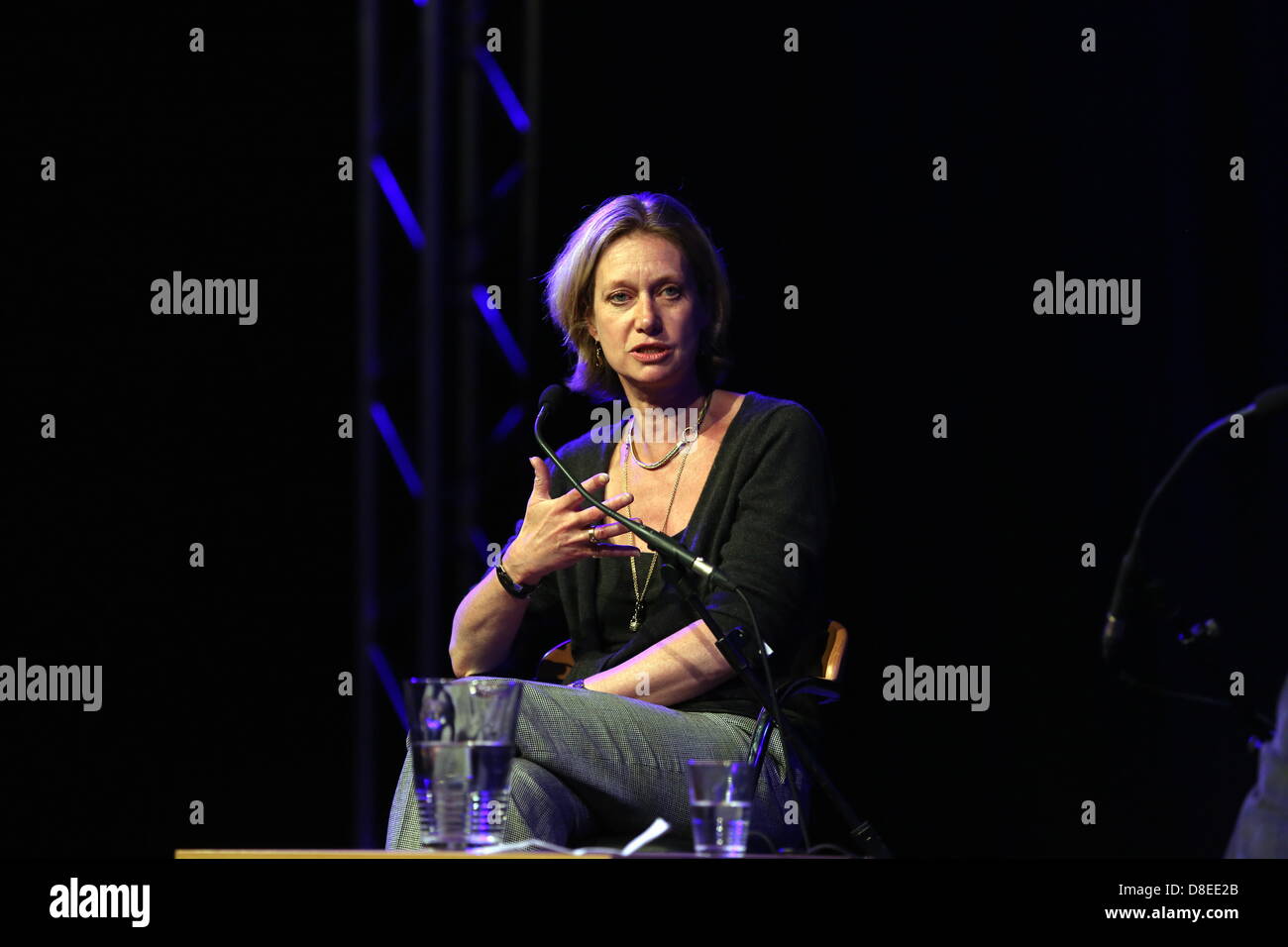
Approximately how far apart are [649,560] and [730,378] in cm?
93

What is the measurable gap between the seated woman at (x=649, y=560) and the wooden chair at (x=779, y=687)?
0.02 meters

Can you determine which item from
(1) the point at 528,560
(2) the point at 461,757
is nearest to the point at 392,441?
(1) the point at 528,560

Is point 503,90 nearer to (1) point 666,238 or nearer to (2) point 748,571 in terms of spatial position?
(1) point 666,238

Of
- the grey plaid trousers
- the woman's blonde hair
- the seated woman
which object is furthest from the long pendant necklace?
the grey plaid trousers

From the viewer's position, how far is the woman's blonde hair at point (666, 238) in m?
2.44

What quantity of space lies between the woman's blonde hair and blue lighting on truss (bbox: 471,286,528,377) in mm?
667

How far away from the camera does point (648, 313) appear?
7.79 ft

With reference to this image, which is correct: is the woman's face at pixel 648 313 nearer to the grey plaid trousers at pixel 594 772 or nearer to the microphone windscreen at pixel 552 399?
the microphone windscreen at pixel 552 399

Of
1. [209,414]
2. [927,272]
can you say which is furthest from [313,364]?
[927,272]

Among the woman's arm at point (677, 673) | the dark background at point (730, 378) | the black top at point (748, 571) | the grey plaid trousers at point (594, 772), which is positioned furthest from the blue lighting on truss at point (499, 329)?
the grey plaid trousers at point (594, 772)

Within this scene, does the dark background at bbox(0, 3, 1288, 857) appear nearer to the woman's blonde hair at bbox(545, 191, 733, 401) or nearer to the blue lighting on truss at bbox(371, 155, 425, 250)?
the blue lighting on truss at bbox(371, 155, 425, 250)

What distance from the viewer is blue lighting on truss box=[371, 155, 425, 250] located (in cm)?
335

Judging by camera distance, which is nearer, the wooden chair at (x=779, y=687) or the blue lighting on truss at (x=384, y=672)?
the wooden chair at (x=779, y=687)
